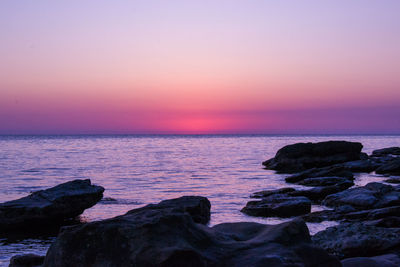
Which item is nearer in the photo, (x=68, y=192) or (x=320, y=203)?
(x=68, y=192)

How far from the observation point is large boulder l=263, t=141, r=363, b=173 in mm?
41781

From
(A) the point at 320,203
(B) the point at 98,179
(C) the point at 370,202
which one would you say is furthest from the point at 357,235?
(B) the point at 98,179

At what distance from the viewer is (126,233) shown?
5.07m

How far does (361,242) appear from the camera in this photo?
9055 mm

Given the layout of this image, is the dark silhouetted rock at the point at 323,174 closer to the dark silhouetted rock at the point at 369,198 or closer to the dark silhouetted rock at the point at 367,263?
the dark silhouetted rock at the point at 369,198

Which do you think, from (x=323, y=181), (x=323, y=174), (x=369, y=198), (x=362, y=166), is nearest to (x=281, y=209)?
(x=369, y=198)

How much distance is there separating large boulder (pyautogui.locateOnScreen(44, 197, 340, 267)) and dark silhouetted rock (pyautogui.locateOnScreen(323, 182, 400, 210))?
36.5ft

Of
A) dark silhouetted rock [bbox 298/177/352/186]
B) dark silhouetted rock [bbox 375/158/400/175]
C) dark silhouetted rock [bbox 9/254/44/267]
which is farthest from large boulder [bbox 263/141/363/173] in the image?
dark silhouetted rock [bbox 9/254/44/267]

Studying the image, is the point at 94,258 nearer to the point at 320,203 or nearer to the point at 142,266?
the point at 142,266

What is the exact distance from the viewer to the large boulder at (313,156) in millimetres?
41781

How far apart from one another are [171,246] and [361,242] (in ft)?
18.4

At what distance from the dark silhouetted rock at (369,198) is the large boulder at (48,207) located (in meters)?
9.24

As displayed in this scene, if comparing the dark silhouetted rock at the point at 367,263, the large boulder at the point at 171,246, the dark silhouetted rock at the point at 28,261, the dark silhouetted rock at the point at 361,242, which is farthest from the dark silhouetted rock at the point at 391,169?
the dark silhouetted rock at the point at 28,261

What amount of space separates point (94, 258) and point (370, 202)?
1301cm
